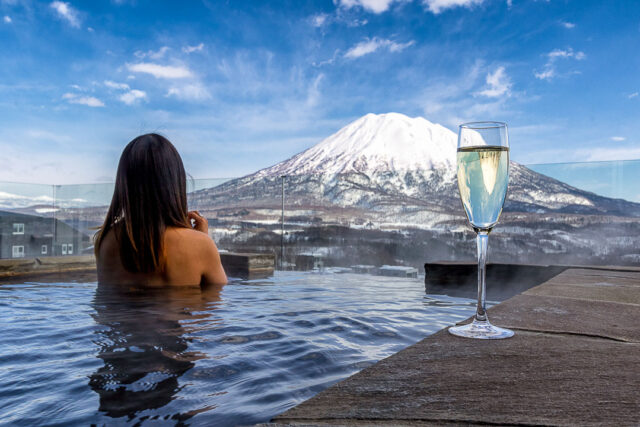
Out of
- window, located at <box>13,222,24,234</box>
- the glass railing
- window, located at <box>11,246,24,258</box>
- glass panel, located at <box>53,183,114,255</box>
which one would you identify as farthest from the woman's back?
glass panel, located at <box>53,183,114,255</box>

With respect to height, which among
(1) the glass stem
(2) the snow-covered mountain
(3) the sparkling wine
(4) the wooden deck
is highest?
(2) the snow-covered mountain

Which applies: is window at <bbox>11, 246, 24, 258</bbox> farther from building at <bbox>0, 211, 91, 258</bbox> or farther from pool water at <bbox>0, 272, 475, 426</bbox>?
pool water at <bbox>0, 272, 475, 426</bbox>

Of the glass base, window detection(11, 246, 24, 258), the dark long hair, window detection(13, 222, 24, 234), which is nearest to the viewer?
the glass base

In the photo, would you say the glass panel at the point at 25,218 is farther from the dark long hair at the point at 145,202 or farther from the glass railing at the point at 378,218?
the dark long hair at the point at 145,202

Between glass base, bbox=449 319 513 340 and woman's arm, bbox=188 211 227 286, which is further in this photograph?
woman's arm, bbox=188 211 227 286

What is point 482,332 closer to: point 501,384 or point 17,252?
point 501,384

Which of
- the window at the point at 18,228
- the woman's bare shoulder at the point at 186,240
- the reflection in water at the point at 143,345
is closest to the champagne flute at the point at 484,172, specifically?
the reflection in water at the point at 143,345

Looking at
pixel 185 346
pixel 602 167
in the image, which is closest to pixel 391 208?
Result: pixel 602 167
